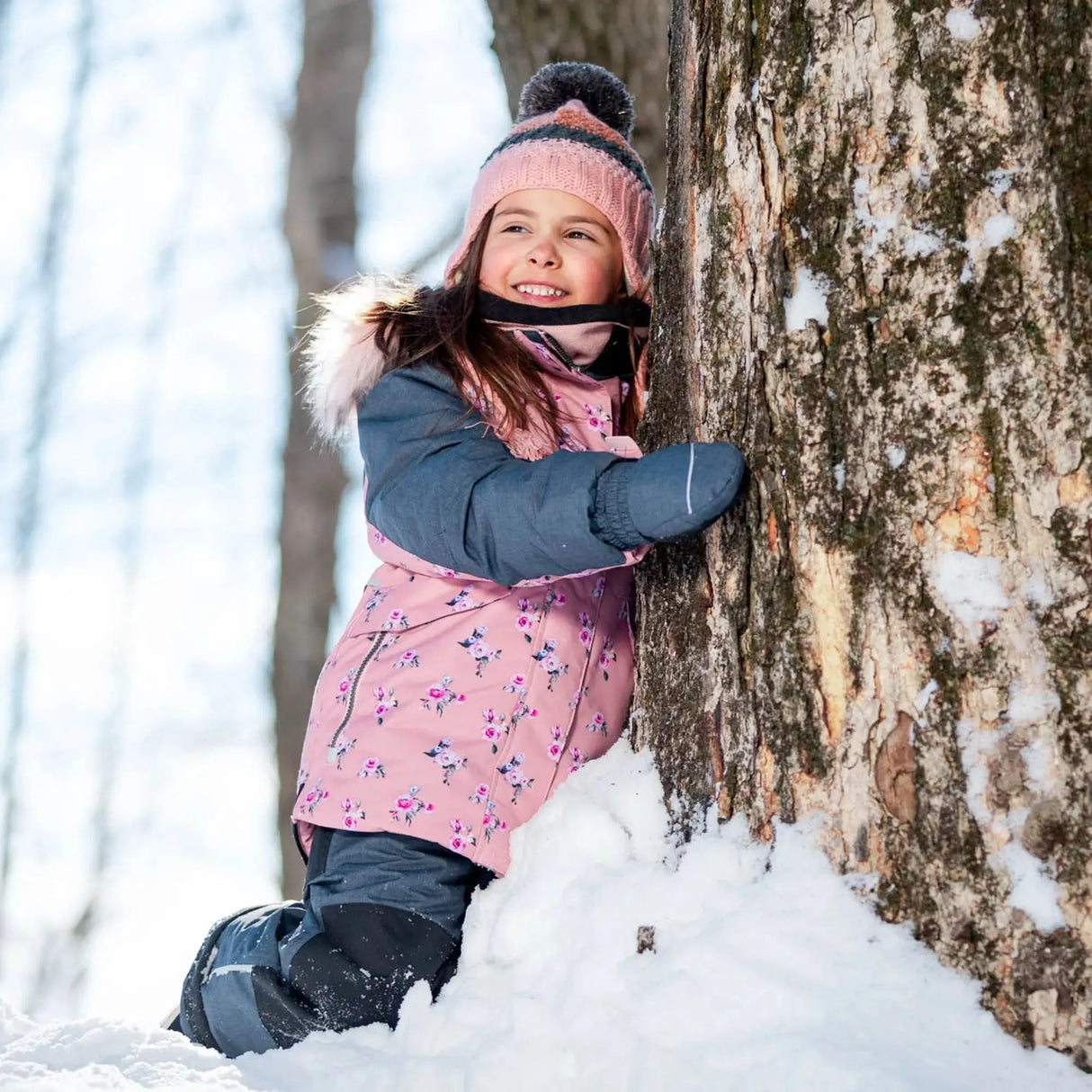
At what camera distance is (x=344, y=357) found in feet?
6.64

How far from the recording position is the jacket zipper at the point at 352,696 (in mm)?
1884

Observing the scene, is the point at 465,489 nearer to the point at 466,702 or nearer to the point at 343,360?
the point at 466,702

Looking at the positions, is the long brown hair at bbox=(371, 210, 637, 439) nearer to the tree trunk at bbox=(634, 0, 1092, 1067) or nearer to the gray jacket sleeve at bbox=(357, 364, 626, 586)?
the gray jacket sleeve at bbox=(357, 364, 626, 586)

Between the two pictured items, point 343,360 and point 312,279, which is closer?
point 343,360

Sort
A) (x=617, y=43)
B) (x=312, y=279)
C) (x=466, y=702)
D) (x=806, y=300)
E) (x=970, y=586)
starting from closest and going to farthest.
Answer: (x=970, y=586), (x=806, y=300), (x=466, y=702), (x=617, y=43), (x=312, y=279)

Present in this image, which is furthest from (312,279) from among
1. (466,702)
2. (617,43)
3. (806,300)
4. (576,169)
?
(806,300)

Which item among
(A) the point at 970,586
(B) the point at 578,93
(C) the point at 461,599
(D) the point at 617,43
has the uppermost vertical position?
(D) the point at 617,43

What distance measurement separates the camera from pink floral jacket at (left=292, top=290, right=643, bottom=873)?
1774mm

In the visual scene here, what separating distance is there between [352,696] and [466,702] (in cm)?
23

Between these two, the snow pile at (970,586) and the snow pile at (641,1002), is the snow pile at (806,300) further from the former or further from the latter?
the snow pile at (641,1002)

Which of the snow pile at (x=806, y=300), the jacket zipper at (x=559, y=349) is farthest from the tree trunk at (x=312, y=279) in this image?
the snow pile at (x=806, y=300)

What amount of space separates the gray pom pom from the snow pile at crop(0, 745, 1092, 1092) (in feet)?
4.79

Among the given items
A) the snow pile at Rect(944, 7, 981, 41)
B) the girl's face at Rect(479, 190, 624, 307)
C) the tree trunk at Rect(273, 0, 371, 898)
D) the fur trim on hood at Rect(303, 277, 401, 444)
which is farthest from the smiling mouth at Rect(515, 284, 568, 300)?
the tree trunk at Rect(273, 0, 371, 898)

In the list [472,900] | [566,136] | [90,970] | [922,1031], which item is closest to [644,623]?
[472,900]
